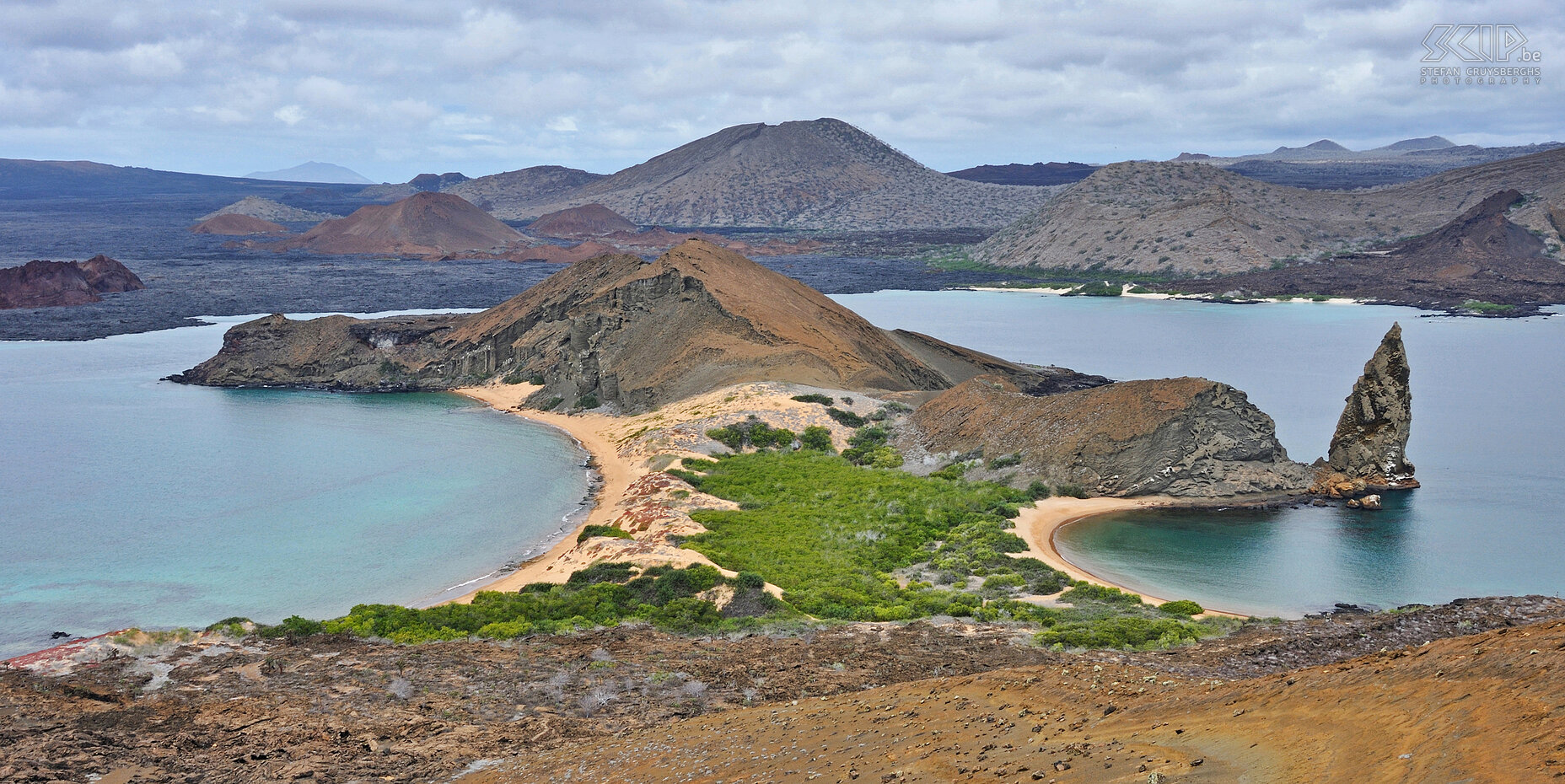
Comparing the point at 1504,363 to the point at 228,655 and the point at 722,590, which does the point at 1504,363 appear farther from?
the point at 228,655

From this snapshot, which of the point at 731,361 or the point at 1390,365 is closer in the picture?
the point at 1390,365

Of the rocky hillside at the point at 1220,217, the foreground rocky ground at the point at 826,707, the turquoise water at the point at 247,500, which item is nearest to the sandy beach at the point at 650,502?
the turquoise water at the point at 247,500

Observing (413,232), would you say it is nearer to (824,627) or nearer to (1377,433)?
(1377,433)

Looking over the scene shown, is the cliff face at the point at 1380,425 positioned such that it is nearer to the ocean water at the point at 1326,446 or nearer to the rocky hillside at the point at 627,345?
the ocean water at the point at 1326,446

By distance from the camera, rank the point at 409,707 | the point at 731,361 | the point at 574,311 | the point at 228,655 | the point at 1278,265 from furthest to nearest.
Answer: the point at 1278,265, the point at 574,311, the point at 731,361, the point at 228,655, the point at 409,707

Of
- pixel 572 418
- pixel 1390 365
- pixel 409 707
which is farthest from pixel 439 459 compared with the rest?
pixel 1390 365

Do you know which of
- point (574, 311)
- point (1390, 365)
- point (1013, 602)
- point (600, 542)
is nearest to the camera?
point (1013, 602)

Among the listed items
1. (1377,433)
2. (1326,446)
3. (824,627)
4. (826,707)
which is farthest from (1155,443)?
(826,707)
